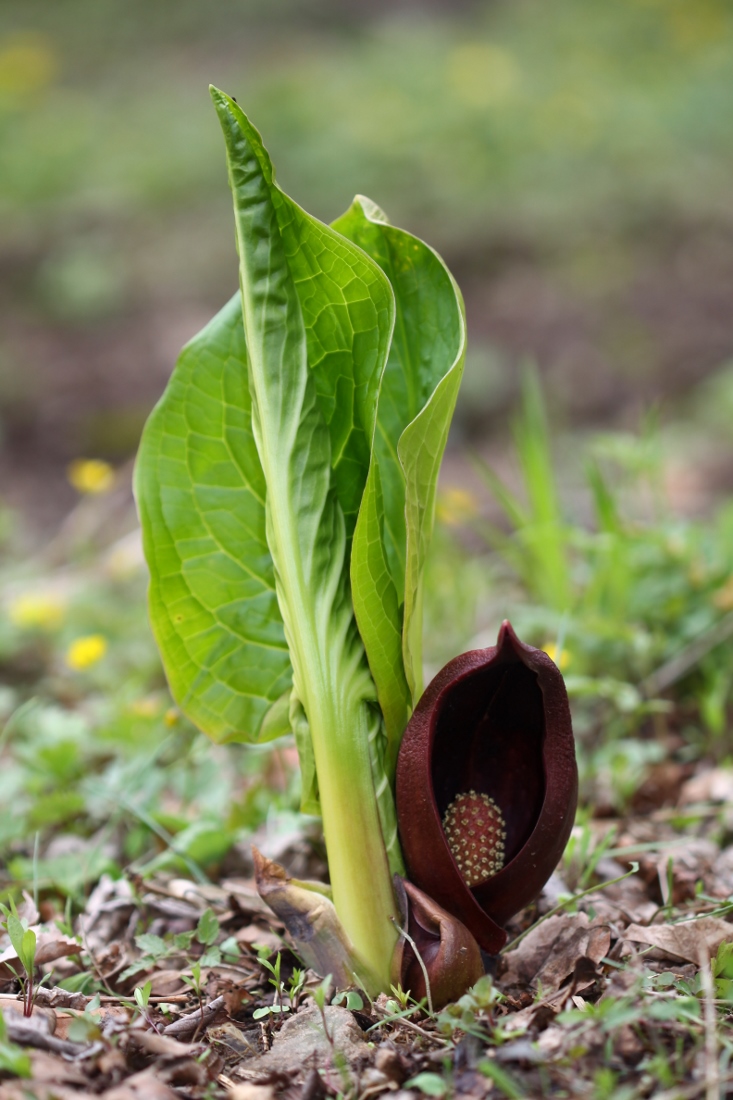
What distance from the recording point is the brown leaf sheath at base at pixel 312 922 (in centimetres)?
117

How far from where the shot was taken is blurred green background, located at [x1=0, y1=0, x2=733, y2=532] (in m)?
5.25

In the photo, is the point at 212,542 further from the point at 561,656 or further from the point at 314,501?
the point at 561,656

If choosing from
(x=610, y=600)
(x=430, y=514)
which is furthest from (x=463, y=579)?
(x=430, y=514)

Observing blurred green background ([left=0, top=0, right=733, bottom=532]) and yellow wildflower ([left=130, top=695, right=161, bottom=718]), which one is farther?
blurred green background ([left=0, top=0, right=733, bottom=532])

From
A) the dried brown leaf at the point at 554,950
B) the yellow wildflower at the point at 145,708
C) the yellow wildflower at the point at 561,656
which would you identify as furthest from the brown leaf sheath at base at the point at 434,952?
the yellow wildflower at the point at 145,708

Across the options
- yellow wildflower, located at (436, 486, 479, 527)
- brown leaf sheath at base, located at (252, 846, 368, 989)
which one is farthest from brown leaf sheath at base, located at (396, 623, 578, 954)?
yellow wildflower, located at (436, 486, 479, 527)

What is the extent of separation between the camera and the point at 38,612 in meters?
2.57

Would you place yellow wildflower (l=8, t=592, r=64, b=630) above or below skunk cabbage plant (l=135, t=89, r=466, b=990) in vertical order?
below

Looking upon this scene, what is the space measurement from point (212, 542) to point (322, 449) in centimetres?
24

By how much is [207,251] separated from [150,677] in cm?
437

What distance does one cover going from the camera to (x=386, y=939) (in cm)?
118

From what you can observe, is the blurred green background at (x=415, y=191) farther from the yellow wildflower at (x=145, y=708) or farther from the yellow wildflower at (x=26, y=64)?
the yellow wildflower at (x=145, y=708)

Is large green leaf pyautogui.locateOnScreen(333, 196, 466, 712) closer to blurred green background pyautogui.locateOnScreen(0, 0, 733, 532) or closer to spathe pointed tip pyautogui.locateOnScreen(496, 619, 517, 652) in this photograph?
spathe pointed tip pyautogui.locateOnScreen(496, 619, 517, 652)

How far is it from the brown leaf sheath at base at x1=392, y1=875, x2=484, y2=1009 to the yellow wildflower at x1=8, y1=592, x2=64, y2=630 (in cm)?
172
